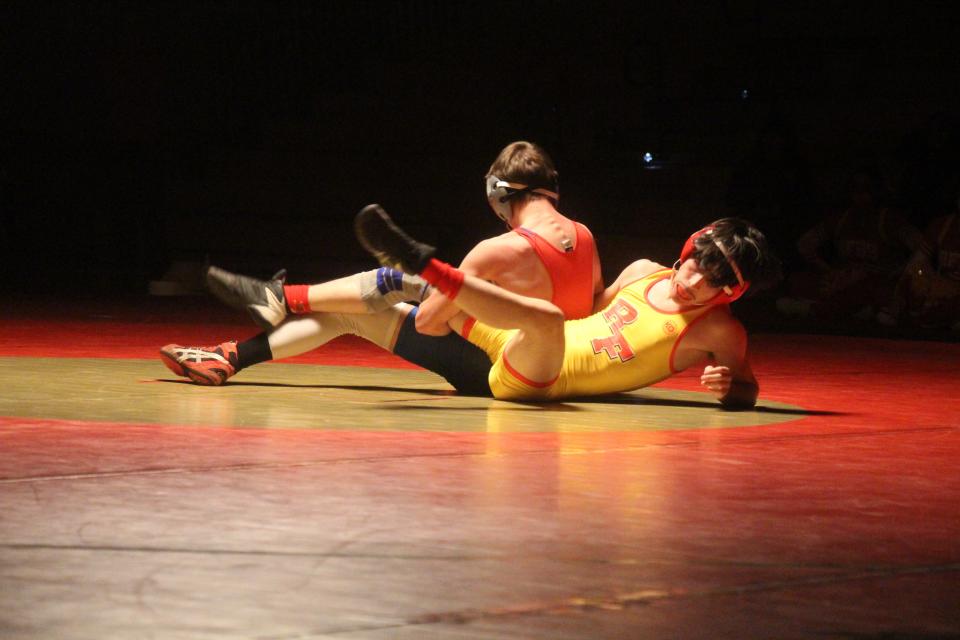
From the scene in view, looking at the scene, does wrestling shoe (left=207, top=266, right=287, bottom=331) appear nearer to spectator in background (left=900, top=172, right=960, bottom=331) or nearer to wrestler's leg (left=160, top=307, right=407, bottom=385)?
wrestler's leg (left=160, top=307, right=407, bottom=385)

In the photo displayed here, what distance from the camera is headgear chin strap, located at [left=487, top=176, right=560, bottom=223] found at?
15.7ft

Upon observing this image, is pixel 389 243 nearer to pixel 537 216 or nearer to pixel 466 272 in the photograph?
pixel 466 272

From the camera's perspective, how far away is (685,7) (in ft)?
42.4

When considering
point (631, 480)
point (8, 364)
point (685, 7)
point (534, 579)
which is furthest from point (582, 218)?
point (534, 579)

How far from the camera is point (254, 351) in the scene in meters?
5.10

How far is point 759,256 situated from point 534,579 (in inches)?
90.0

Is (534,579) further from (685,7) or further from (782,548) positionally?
(685,7)

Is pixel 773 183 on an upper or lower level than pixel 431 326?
upper

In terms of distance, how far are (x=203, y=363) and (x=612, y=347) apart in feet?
4.21

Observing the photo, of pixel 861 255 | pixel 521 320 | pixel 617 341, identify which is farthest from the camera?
pixel 861 255

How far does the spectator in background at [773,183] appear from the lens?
9820mm

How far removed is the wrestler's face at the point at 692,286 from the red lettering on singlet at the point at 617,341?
16cm

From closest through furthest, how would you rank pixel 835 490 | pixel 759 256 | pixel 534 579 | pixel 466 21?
pixel 534 579 → pixel 835 490 → pixel 759 256 → pixel 466 21

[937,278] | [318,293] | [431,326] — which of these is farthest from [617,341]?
[937,278]
